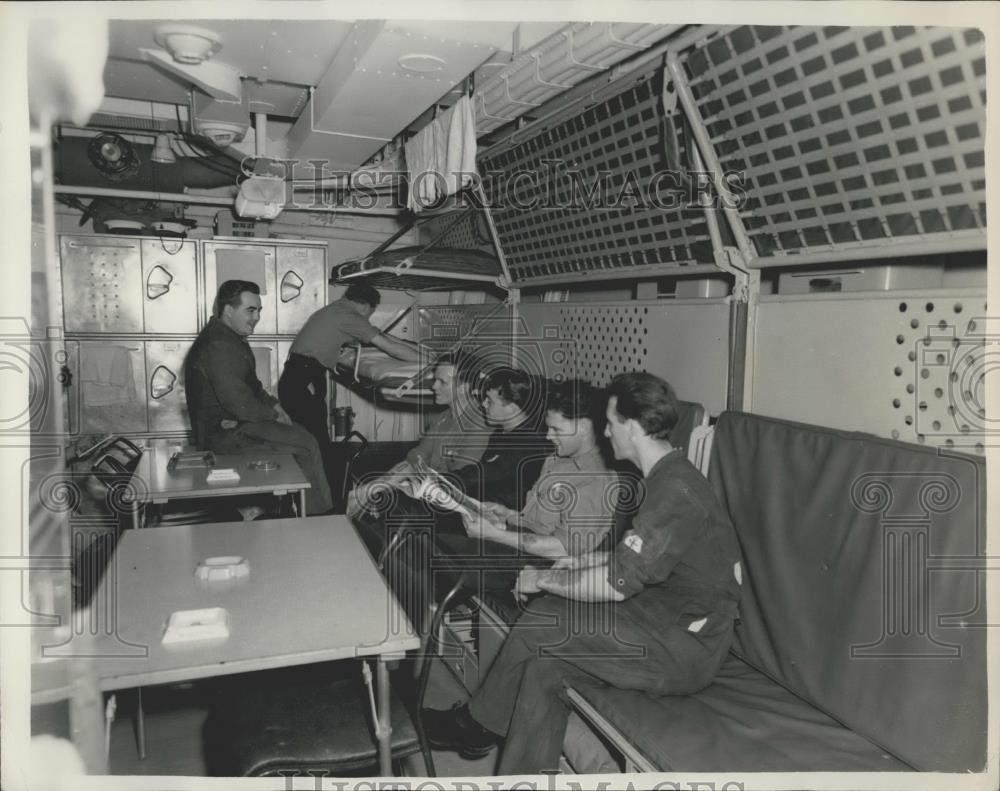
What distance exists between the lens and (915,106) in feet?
5.62

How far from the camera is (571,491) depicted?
9.78 ft

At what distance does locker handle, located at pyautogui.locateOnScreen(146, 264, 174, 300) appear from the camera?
6129 millimetres

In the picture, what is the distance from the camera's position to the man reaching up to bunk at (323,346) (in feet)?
17.7

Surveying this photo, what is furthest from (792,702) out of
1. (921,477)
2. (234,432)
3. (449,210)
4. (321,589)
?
(449,210)

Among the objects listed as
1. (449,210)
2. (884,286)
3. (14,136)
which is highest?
(449,210)

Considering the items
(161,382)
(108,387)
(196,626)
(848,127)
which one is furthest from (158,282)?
(848,127)

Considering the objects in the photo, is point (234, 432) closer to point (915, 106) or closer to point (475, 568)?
point (475, 568)

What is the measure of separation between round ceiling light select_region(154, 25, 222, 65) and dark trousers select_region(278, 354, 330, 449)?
276cm

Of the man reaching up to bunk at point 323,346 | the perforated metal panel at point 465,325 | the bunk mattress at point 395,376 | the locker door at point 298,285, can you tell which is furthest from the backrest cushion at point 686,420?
the locker door at point 298,285

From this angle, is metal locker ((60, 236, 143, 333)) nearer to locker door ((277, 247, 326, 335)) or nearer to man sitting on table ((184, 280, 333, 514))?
locker door ((277, 247, 326, 335))

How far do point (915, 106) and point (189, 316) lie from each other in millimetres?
6041

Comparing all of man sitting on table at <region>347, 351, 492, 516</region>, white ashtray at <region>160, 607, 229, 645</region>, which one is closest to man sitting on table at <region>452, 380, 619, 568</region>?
man sitting on table at <region>347, 351, 492, 516</region>

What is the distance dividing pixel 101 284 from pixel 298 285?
168 cm

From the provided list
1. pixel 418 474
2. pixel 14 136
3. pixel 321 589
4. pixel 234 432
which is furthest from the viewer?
pixel 234 432
